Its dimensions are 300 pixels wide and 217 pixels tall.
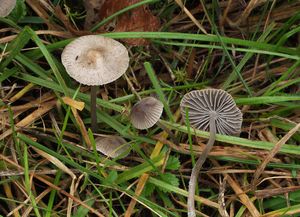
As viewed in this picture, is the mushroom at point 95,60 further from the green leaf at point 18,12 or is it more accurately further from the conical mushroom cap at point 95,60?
the green leaf at point 18,12

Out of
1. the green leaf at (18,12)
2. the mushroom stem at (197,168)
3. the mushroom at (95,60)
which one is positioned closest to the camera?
the mushroom at (95,60)

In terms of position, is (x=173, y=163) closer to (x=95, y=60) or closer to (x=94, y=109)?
(x=94, y=109)

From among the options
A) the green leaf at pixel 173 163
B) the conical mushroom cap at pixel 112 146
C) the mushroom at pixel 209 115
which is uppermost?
the mushroom at pixel 209 115

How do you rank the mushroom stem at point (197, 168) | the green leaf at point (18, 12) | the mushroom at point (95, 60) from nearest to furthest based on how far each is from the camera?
the mushroom at point (95, 60), the mushroom stem at point (197, 168), the green leaf at point (18, 12)

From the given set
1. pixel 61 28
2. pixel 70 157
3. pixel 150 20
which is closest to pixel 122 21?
pixel 150 20

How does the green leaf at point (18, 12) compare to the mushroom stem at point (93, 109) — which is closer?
the mushroom stem at point (93, 109)

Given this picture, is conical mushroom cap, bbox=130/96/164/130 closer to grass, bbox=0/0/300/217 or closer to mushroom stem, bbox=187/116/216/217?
grass, bbox=0/0/300/217

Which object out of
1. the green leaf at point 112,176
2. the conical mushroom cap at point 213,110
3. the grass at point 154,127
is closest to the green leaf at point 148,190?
the grass at point 154,127
